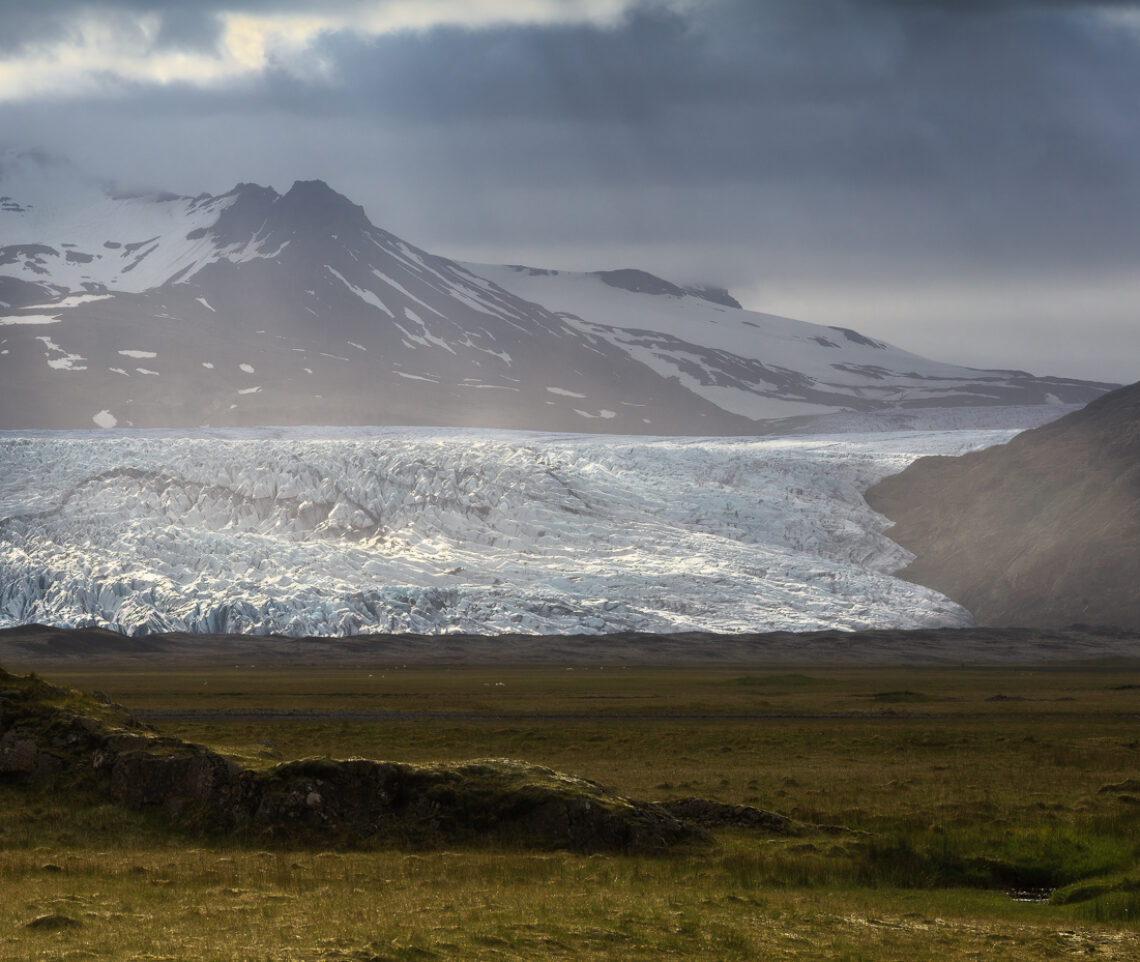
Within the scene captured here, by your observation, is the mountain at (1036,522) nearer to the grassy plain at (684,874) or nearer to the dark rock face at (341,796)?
Result: the grassy plain at (684,874)

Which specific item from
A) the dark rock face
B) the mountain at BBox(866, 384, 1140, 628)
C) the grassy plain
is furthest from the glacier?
the dark rock face

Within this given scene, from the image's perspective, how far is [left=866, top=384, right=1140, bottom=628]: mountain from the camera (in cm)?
9688

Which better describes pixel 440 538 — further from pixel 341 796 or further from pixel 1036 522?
pixel 341 796

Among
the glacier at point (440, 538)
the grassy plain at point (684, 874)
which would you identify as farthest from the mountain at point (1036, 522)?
the grassy plain at point (684, 874)

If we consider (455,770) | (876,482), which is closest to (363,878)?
Answer: (455,770)

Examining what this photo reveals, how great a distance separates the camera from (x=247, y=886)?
15.0 meters

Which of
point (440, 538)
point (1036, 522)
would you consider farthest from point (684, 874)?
point (1036, 522)

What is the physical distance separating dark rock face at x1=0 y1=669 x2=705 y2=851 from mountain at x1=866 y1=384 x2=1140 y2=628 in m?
81.4

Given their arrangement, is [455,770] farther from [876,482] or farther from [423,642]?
[876,482]

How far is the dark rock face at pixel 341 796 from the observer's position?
18344 millimetres

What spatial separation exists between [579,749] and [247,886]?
1871 cm

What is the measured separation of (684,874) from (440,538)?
76.0 metres

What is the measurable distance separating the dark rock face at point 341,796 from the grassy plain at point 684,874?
48 cm

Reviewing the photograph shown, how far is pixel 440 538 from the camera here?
3627 inches
